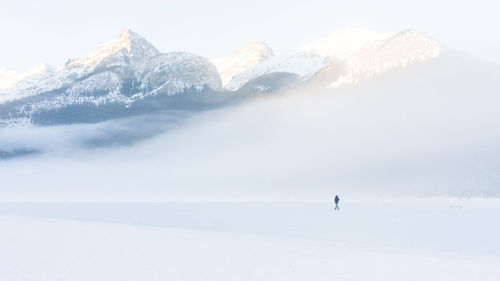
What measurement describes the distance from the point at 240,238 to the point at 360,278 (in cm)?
1140

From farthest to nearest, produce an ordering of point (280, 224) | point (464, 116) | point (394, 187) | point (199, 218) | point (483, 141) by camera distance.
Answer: point (464, 116) → point (483, 141) → point (394, 187) → point (199, 218) → point (280, 224)

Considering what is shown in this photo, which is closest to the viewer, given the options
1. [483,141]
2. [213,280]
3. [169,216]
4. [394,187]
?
[213,280]

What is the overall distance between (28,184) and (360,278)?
190266 mm

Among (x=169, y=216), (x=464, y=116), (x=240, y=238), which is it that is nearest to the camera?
(x=240, y=238)

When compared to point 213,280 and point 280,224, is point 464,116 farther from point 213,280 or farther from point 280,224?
point 213,280

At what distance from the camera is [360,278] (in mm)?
17172

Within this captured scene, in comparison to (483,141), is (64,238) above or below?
below

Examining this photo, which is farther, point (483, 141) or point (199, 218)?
point (483, 141)

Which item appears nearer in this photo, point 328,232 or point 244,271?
point 244,271

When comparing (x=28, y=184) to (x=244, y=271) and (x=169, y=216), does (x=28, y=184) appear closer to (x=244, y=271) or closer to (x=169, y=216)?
(x=169, y=216)

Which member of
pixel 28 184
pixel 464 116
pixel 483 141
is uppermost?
pixel 464 116

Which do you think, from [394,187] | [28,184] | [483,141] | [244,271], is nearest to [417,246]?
[244,271]

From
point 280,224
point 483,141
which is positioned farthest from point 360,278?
point 483,141

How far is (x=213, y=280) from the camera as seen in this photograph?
54.1 feet
